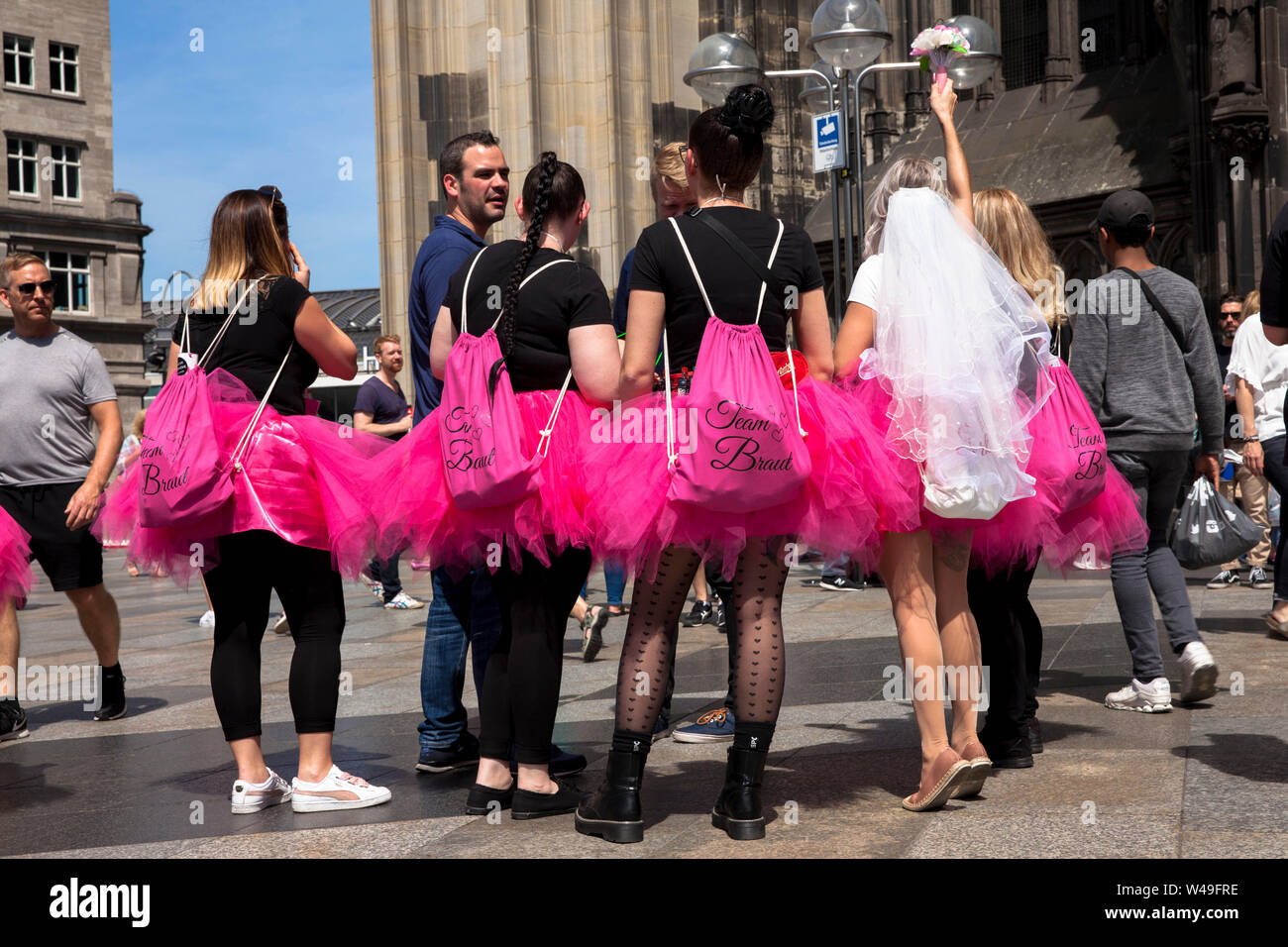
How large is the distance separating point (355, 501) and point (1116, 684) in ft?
12.0

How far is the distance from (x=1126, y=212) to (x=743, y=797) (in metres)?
3.19

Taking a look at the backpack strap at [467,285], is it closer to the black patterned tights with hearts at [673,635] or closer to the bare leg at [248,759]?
the black patterned tights with hearts at [673,635]

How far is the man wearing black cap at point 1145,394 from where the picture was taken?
5.52 metres

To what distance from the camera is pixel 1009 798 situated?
4.20 metres

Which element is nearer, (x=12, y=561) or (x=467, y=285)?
(x=467, y=285)

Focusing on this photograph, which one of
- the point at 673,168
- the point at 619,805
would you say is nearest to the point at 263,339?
the point at 673,168

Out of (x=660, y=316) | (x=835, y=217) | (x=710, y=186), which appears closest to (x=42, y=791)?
(x=660, y=316)

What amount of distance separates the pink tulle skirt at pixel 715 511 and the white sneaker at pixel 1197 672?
2.19m

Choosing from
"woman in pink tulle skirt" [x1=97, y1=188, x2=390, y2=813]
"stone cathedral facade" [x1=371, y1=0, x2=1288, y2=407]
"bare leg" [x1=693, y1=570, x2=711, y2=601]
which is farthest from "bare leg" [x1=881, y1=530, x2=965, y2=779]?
"stone cathedral facade" [x1=371, y1=0, x2=1288, y2=407]

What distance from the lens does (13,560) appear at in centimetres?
571

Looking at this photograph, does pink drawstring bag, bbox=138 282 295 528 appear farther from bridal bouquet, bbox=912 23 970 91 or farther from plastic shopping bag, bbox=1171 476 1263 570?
plastic shopping bag, bbox=1171 476 1263 570

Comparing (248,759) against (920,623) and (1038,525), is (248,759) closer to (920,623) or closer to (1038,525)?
(920,623)

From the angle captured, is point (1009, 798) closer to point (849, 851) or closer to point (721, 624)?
point (849, 851)

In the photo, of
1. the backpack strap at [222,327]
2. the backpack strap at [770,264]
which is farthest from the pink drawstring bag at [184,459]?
the backpack strap at [770,264]
